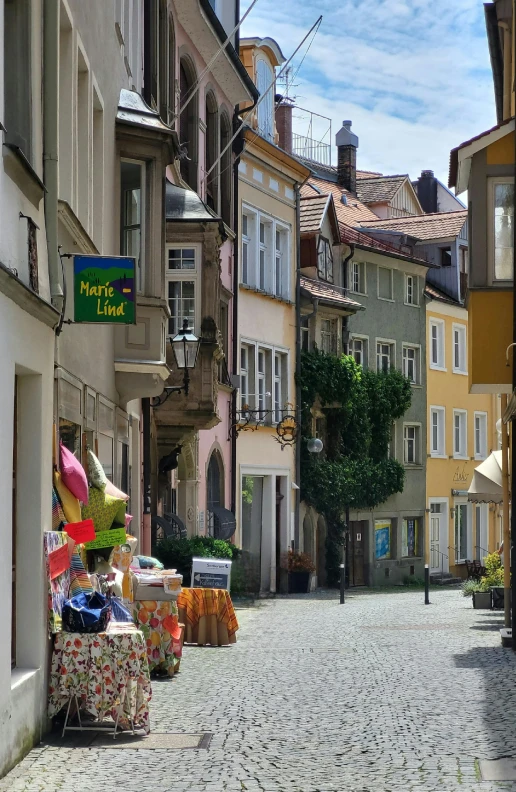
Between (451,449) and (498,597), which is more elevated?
(451,449)

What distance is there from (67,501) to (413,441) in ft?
129

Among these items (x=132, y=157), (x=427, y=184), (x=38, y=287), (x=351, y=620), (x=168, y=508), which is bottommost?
(x=351, y=620)

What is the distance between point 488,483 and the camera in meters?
24.5

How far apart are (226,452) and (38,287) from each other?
906 inches

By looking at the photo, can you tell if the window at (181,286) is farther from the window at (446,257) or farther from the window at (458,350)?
the window at (446,257)

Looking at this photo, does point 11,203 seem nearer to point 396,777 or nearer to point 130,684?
point 130,684

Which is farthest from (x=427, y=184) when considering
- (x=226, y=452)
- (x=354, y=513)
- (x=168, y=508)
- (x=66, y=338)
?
A: (x=66, y=338)

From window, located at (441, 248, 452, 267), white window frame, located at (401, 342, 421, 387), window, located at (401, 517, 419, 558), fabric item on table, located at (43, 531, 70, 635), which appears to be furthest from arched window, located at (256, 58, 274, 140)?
fabric item on table, located at (43, 531, 70, 635)

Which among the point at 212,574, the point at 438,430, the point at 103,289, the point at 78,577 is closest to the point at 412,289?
the point at 438,430

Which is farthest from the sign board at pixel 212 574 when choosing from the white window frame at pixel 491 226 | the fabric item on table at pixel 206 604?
the white window frame at pixel 491 226

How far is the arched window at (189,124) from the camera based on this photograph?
89.0ft

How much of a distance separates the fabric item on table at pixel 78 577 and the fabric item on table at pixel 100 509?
810mm

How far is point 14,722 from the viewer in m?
8.88

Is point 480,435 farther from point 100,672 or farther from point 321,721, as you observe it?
point 100,672
